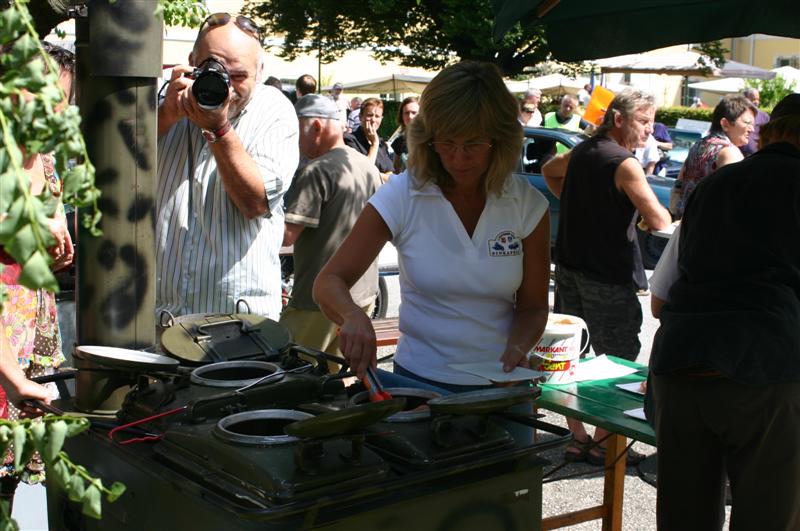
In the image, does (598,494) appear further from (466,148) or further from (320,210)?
(466,148)

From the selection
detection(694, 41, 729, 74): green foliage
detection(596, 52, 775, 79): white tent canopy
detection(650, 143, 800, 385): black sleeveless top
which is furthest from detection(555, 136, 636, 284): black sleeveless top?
detection(596, 52, 775, 79): white tent canopy

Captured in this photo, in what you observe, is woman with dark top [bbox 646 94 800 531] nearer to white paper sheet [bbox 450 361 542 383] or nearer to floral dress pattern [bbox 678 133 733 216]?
white paper sheet [bbox 450 361 542 383]

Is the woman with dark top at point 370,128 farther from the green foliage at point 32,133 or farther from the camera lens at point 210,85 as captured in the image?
the green foliage at point 32,133

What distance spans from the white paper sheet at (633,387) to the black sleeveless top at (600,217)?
1.26 metres

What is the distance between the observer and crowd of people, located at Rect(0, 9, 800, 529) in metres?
2.52

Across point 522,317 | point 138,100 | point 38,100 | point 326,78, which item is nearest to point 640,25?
point 522,317

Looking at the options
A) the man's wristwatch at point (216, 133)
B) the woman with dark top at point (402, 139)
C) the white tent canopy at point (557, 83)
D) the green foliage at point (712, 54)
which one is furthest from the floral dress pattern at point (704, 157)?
the white tent canopy at point (557, 83)

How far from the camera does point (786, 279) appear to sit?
2.56 m

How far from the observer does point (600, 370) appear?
12.0ft

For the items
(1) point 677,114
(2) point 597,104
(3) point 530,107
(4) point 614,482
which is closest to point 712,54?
(1) point 677,114

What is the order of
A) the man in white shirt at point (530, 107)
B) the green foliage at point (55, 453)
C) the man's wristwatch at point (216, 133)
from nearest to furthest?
the green foliage at point (55, 453) < the man's wristwatch at point (216, 133) < the man in white shirt at point (530, 107)

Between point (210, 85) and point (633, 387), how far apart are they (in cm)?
185

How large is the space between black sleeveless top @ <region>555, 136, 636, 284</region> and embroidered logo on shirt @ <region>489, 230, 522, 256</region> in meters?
2.20

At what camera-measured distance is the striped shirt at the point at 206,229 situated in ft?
9.34
